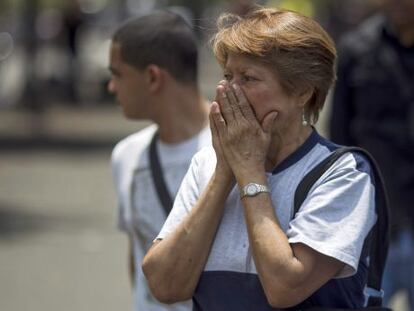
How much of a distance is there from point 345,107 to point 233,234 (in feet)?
9.46

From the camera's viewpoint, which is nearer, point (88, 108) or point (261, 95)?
point (261, 95)

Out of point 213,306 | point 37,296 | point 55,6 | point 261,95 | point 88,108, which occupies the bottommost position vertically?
point 55,6

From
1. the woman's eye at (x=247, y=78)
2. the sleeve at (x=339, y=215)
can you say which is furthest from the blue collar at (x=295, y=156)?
the woman's eye at (x=247, y=78)

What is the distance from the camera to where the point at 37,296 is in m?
8.99

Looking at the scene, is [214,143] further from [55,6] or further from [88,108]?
[55,6]

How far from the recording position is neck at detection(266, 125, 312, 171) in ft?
10.5

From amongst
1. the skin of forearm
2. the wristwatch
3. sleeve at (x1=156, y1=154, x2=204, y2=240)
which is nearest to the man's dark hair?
sleeve at (x1=156, y1=154, x2=204, y2=240)

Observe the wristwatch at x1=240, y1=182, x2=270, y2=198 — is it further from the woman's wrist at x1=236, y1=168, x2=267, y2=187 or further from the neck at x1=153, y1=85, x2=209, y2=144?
the neck at x1=153, y1=85, x2=209, y2=144

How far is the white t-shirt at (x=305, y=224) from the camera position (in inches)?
119

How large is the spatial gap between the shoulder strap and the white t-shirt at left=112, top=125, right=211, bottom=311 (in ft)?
3.86

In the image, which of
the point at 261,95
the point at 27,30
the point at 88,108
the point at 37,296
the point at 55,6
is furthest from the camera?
the point at 55,6

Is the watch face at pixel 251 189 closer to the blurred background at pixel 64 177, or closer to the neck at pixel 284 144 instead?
the neck at pixel 284 144

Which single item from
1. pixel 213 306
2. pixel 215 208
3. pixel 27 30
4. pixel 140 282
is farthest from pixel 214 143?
pixel 27 30

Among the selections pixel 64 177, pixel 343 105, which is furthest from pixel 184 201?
pixel 64 177
